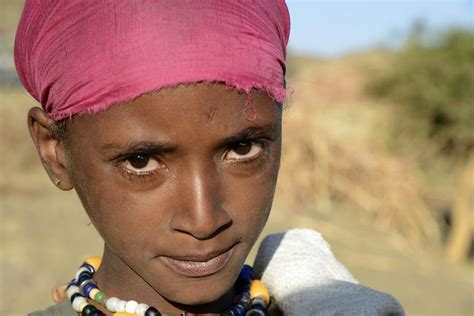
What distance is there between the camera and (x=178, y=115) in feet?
4.71

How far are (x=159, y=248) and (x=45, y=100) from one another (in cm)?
43

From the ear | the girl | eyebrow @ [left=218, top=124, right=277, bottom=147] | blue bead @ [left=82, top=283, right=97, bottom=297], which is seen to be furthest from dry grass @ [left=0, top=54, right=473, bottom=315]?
eyebrow @ [left=218, top=124, right=277, bottom=147]

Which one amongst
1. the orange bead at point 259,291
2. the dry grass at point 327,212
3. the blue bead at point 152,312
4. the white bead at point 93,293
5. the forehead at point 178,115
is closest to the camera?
the forehead at point 178,115

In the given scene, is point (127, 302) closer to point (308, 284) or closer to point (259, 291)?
point (259, 291)

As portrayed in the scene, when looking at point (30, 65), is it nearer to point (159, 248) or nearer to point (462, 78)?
point (159, 248)

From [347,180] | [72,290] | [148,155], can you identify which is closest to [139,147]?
[148,155]

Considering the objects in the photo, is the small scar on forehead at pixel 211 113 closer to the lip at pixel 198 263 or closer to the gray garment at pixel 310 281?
the lip at pixel 198 263

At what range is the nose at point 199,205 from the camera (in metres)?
1.46

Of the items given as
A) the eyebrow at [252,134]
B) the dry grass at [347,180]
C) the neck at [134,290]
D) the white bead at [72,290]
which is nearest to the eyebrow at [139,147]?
the eyebrow at [252,134]

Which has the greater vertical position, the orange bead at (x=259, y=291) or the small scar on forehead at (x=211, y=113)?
the small scar on forehead at (x=211, y=113)

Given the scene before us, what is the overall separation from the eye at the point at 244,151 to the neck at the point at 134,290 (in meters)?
0.43

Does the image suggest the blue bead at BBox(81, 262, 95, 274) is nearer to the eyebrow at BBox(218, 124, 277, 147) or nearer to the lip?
the lip

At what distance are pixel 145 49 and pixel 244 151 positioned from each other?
31 cm

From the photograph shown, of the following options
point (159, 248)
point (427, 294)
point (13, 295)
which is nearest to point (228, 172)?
point (159, 248)
